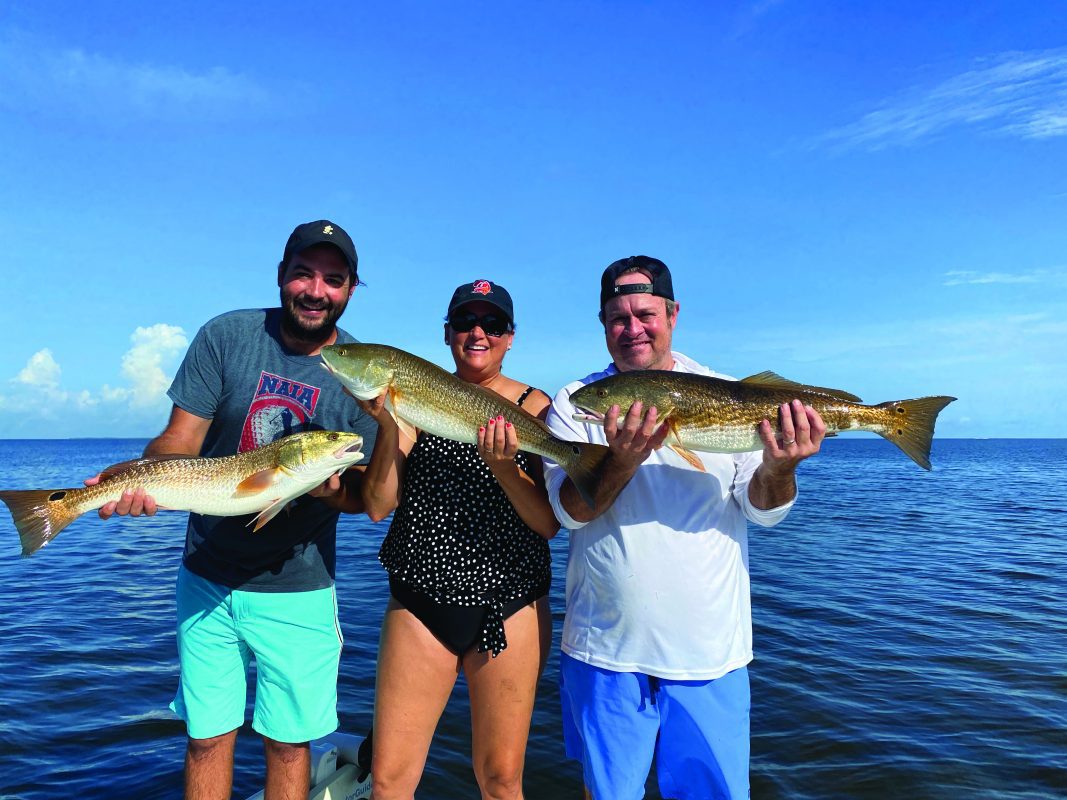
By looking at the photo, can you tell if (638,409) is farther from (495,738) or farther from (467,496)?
(495,738)

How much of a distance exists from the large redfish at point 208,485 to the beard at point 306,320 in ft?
2.29

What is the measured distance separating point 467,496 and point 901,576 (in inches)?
557

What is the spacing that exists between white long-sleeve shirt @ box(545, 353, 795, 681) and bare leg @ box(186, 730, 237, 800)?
2407mm

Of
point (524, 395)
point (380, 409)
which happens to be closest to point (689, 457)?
point (524, 395)

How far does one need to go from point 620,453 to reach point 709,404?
0.64 m

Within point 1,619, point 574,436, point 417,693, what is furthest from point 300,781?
point 1,619

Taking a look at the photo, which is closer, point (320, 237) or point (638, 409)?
point (638, 409)

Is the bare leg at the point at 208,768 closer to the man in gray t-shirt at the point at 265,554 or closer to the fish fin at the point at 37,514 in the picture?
the man in gray t-shirt at the point at 265,554

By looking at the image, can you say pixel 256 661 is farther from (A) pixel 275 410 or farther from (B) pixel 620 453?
(B) pixel 620 453

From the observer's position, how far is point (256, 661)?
14.0 ft

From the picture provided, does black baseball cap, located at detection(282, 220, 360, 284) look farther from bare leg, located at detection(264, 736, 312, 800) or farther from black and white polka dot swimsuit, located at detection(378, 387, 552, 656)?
bare leg, located at detection(264, 736, 312, 800)

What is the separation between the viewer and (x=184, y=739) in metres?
7.27

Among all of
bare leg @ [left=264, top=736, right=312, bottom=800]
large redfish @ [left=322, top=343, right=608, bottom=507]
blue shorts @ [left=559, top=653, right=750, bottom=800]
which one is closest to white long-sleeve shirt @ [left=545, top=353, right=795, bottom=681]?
blue shorts @ [left=559, top=653, right=750, bottom=800]

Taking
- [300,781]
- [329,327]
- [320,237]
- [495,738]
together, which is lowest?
[300,781]
